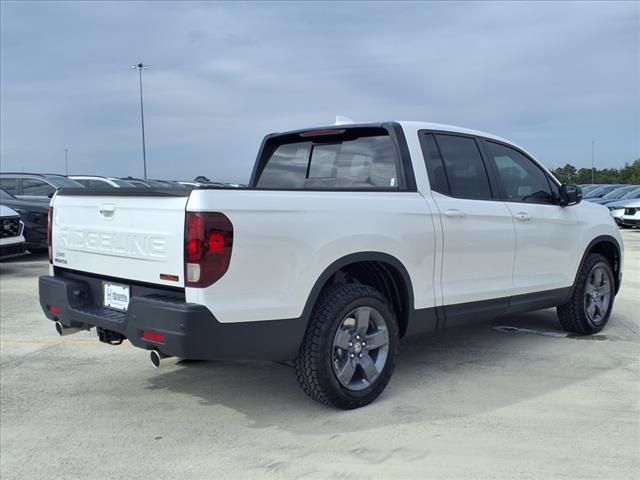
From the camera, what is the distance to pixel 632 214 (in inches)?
738

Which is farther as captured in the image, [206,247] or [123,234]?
[123,234]

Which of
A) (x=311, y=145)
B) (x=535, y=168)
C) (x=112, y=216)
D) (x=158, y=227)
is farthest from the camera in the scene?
(x=535, y=168)

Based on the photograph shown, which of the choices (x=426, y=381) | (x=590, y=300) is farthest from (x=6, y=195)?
(x=590, y=300)

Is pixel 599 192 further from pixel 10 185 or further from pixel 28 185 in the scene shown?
pixel 10 185

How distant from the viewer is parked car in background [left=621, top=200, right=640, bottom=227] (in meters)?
18.6

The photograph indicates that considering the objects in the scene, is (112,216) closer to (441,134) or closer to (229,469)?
(229,469)

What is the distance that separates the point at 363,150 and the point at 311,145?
526 millimetres

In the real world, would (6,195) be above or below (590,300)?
above

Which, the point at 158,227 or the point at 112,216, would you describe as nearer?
the point at 158,227

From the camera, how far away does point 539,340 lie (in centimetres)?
573

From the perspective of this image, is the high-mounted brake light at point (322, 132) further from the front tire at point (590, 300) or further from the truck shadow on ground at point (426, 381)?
the front tire at point (590, 300)

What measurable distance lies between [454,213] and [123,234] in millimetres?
2273

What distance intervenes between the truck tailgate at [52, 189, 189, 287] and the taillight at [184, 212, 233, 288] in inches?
2.3

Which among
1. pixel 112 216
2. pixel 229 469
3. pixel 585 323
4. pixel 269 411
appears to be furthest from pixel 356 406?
pixel 585 323
